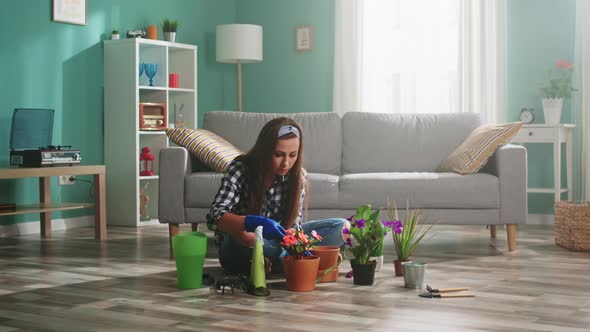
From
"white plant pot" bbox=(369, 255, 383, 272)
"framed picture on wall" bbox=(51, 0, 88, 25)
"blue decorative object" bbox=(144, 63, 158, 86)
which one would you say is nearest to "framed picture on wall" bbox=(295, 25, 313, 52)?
"blue decorative object" bbox=(144, 63, 158, 86)

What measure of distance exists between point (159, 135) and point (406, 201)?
8.34 ft

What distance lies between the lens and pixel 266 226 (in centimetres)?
301

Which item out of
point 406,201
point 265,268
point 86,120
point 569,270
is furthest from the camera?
point 86,120

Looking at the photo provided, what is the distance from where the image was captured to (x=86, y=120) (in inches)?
228

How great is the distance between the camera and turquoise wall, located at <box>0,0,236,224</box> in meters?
5.19

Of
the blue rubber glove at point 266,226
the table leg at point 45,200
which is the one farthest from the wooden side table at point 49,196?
the blue rubber glove at point 266,226

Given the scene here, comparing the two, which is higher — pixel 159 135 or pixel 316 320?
pixel 159 135

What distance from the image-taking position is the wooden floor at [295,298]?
2.57 meters

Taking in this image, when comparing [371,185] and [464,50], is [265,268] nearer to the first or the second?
[371,185]

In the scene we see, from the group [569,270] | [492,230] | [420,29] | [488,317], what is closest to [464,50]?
[420,29]

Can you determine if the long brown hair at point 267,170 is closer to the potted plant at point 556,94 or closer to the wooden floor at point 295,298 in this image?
the wooden floor at point 295,298

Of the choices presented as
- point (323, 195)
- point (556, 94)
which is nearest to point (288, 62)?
point (556, 94)

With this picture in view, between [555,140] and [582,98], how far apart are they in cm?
43

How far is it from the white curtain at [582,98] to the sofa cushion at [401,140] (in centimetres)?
110
